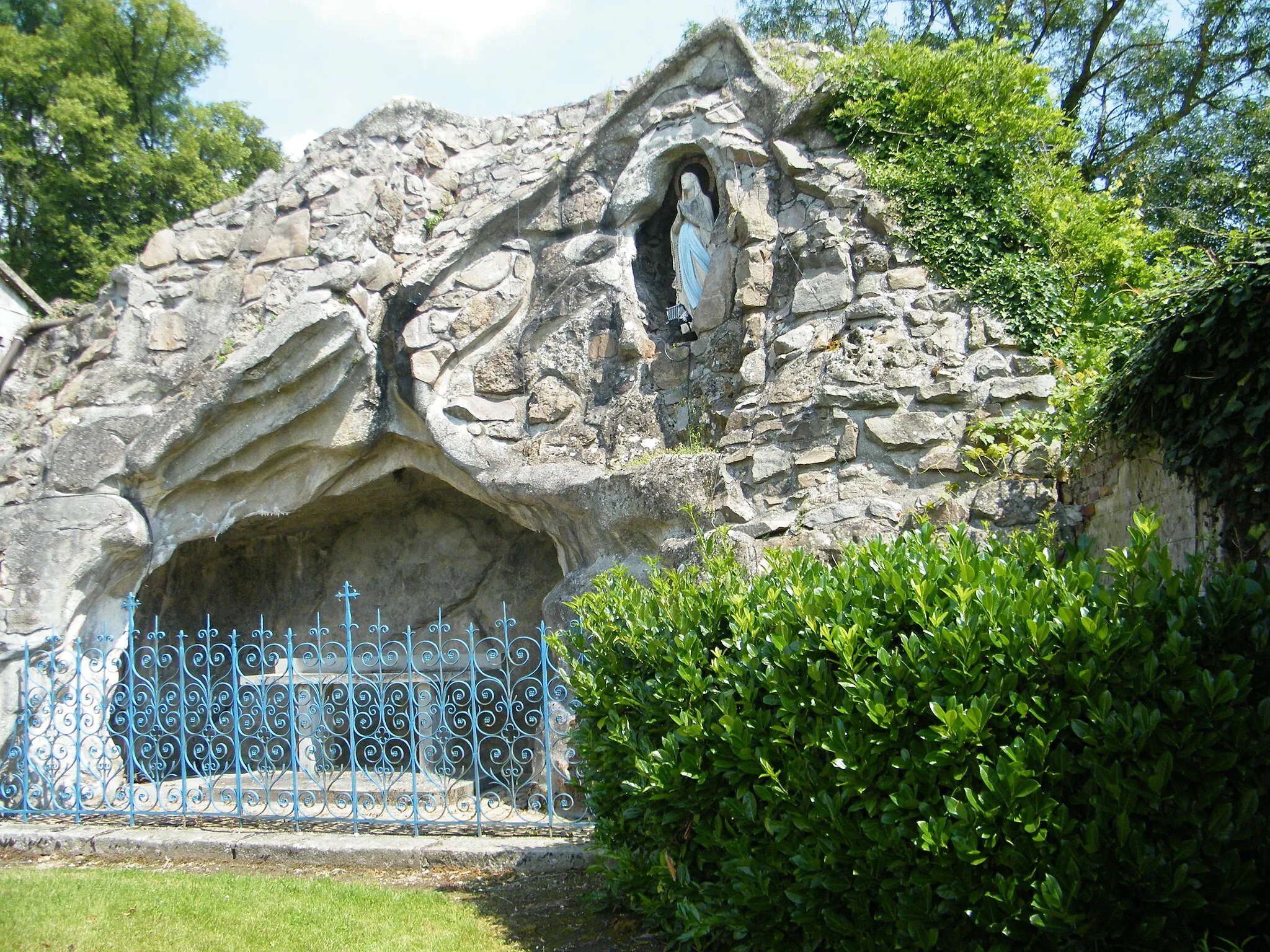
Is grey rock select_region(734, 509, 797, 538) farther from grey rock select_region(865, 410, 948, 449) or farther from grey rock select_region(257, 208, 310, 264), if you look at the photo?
grey rock select_region(257, 208, 310, 264)

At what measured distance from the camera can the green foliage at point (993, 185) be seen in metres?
6.07

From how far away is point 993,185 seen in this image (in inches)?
251

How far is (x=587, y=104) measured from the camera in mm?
8312

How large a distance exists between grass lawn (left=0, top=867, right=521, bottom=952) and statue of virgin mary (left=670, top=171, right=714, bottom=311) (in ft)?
14.2

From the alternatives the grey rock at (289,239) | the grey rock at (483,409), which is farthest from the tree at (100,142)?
the grey rock at (483,409)

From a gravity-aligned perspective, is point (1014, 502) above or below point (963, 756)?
above

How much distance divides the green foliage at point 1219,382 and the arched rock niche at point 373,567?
18.6ft

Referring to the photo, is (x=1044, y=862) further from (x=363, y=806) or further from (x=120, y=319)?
(x=120, y=319)

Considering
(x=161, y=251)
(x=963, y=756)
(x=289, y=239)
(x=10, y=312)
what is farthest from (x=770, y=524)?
(x=10, y=312)

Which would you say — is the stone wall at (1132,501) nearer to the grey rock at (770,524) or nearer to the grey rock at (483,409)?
the grey rock at (770,524)

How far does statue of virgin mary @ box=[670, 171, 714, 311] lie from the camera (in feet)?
23.6

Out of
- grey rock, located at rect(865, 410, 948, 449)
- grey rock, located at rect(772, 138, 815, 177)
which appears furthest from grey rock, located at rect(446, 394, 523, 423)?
grey rock, located at rect(865, 410, 948, 449)

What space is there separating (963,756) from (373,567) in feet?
23.8

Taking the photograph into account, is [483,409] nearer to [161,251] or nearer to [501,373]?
[501,373]
